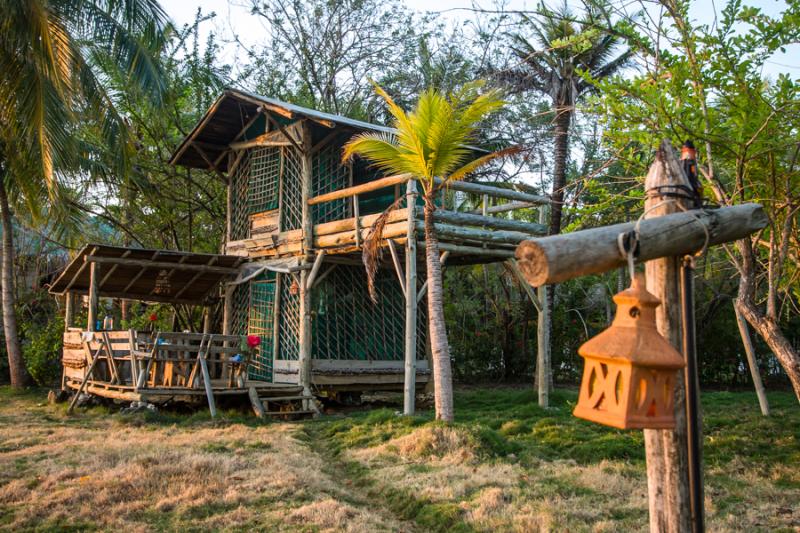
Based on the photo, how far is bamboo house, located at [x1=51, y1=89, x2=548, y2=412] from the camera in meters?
14.1

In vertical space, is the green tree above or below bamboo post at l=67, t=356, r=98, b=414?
above

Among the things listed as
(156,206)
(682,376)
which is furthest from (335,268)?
(682,376)

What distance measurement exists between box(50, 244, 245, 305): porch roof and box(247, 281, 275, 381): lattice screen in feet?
2.60

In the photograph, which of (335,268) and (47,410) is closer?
(47,410)

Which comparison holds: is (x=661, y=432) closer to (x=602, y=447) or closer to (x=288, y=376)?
(x=602, y=447)

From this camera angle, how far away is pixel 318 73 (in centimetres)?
2456

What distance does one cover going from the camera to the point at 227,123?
1698 centimetres

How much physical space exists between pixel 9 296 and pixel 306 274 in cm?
788

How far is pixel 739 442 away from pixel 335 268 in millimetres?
8723

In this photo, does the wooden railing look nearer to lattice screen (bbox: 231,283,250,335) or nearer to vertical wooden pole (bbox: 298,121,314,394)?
vertical wooden pole (bbox: 298,121,314,394)

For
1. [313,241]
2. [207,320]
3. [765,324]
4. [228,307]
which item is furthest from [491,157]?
[207,320]

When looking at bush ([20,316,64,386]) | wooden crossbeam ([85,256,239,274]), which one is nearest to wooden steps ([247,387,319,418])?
wooden crossbeam ([85,256,239,274])

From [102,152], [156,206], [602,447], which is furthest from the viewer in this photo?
[156,206]

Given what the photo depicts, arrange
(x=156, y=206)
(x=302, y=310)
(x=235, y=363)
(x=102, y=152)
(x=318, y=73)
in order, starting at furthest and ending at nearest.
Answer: (x=318, y=73) < (x=156, y=206) < (x=102, y=152) < (x=302, y=310) < (x=235, y=363)
